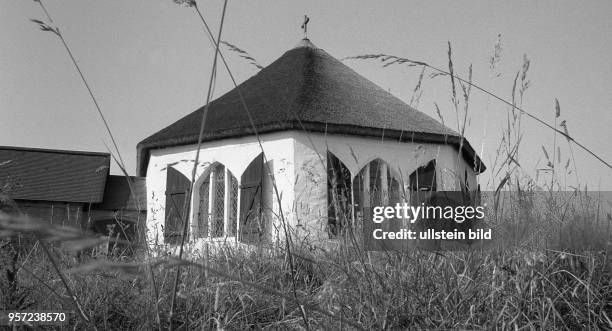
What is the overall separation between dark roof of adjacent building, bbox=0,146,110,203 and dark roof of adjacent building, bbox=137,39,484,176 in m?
3.54

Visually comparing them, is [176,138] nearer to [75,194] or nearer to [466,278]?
[75,194]

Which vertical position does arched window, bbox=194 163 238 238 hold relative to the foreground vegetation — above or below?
above

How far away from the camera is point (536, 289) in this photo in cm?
236

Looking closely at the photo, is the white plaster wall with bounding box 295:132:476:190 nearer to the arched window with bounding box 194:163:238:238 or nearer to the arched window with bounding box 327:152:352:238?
the arched window with bounding box 327:152:352:238

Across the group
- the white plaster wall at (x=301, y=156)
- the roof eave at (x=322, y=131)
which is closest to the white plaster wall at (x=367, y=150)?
the white plaster wall at (x=301, y=156)

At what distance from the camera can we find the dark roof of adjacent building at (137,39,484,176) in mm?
12172

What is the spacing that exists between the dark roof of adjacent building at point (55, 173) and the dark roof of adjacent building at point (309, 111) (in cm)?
354

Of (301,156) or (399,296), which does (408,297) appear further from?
(301,156)

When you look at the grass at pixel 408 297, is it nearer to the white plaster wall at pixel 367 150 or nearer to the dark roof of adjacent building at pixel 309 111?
the dark roof of adjacent building at pixel 309 111

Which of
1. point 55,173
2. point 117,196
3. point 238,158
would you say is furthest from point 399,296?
point 55,173

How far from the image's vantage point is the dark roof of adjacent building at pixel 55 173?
18.7 meters

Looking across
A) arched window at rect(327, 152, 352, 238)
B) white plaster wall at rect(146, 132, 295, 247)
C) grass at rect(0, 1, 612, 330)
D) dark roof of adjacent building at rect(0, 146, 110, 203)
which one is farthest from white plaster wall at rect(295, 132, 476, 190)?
dark roof of adjacent building at rect(0, 146, 110, 203)

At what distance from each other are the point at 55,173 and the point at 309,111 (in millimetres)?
12192

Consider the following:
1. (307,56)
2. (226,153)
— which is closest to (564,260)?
(226,153)
